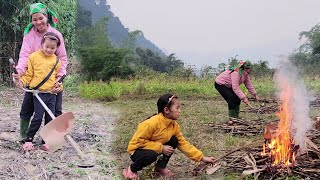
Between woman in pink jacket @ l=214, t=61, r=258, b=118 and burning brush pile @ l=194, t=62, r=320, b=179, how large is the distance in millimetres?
2541

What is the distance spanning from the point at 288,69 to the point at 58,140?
8.68 ft

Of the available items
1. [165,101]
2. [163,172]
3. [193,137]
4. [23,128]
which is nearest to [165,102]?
[165,101]

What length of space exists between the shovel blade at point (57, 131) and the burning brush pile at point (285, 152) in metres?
1.58

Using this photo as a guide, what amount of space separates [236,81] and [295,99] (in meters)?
2.76

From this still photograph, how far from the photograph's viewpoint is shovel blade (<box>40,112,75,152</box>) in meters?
4.62

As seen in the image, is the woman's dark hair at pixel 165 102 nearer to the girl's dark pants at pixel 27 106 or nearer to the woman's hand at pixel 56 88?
the woman's hand at pixel 56 88

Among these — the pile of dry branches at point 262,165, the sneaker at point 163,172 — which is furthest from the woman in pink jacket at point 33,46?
the pile of dry branches at point 262,165

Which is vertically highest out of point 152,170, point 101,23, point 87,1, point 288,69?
point 87,1

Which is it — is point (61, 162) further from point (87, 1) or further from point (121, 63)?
point (87, 1)

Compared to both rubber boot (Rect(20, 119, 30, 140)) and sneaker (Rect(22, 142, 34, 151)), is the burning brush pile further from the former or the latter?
rubber boot (Rect(20, 119, 30, 140))

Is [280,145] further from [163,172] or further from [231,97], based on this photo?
[231,97]

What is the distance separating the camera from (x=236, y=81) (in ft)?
23.3

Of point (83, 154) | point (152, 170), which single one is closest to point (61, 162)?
point (83, 154)

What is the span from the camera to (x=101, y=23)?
32.1m
